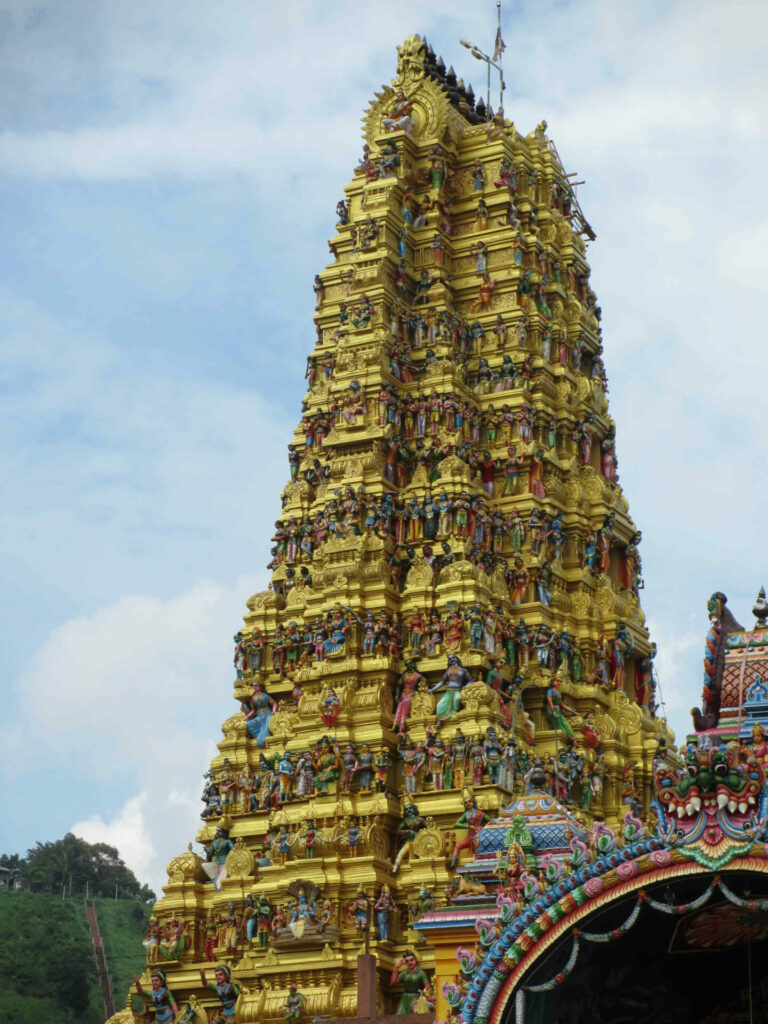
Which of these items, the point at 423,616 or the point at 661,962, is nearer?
the point at 661,962

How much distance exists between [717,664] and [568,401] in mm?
18213

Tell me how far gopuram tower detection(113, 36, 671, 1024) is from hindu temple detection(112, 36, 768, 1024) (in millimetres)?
72

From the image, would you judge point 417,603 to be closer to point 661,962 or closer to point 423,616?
point 423,616

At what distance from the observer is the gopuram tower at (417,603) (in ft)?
111

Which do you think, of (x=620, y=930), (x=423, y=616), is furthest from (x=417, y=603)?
(x=620, y=930)

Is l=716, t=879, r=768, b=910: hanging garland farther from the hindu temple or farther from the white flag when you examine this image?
the white flag

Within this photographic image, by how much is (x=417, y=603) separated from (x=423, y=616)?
12.6 inches

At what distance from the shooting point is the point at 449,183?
44031 mm

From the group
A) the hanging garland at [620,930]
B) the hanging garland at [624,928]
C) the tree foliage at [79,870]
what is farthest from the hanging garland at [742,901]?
the tree foliage at [79,870]

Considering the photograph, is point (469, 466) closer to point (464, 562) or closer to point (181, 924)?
point (464, 562)

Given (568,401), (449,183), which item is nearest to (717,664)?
(568,401)

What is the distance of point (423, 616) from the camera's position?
121 ft

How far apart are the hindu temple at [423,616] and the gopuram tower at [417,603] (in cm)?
7

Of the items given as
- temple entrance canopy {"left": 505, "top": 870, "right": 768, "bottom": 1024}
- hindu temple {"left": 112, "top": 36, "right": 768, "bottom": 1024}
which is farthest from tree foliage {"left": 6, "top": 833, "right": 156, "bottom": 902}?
temple entrance canopy {"left": 505, "top": 870, "right": 768, "bottom": 1024}
